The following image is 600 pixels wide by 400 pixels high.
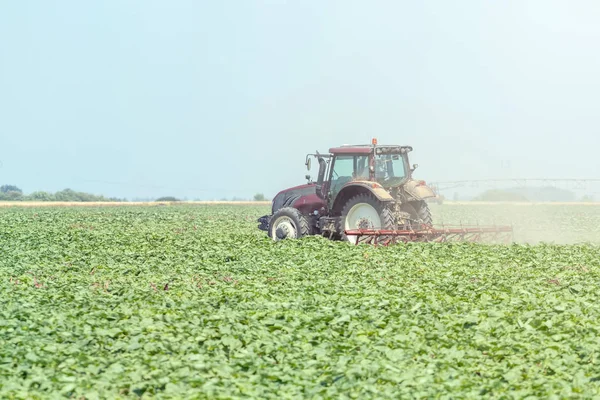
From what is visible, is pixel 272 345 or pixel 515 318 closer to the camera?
pixel 272 345

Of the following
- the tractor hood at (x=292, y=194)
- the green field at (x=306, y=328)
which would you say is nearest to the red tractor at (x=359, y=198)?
the tractor hood at (x=292, y=194)

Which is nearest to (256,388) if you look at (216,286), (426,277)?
(216,286)

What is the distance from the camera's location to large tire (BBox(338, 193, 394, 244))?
19.1 meters

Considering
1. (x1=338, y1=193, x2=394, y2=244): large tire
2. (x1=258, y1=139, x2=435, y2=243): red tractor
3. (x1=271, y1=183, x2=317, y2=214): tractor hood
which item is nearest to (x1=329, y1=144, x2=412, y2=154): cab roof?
(x1=258, y1=139, x2=435, y2=243): red tractor

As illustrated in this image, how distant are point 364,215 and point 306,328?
9794 mm

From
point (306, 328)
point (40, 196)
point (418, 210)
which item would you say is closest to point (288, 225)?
point (418, 210)

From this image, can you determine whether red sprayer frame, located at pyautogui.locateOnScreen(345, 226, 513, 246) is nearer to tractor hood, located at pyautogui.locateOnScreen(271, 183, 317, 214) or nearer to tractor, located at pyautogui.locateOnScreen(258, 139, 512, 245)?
tractor, located at pyautogui.locateOnScreen(258, 139, 512, 245)

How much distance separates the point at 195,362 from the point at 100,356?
1276 mm

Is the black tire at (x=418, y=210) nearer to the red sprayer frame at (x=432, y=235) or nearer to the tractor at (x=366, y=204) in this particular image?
the tractor at (x=366, y=204)

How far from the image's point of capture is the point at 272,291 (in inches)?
505

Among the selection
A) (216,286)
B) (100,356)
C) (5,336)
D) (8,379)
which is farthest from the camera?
(216,286)

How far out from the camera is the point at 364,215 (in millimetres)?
19734

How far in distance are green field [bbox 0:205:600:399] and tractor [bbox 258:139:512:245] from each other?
250cm

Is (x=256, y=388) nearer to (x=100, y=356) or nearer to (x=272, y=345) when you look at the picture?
(x=272, y=345)
